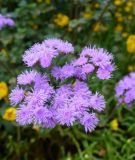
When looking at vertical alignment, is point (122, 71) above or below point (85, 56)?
above

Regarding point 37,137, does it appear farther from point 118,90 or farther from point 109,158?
A: point 118,90

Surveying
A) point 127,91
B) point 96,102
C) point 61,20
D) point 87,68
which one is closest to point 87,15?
point 61,20

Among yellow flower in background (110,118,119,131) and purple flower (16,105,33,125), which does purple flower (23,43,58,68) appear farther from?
yellow flower in background (110,118,119,131)

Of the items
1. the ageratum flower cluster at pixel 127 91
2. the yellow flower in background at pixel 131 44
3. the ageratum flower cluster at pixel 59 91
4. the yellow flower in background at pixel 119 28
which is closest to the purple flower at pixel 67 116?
the ageratum flower cluster at pixel 59 91

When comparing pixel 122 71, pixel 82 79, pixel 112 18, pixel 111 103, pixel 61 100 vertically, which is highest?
pixel 112 18

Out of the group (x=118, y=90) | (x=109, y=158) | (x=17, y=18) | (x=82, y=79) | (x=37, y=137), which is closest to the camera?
(x=82, y=79)

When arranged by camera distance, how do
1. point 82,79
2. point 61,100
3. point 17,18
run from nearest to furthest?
point 61,100 → point 82,79 → point 17,18

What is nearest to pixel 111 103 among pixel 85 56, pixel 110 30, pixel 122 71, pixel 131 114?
pixel 131 114
